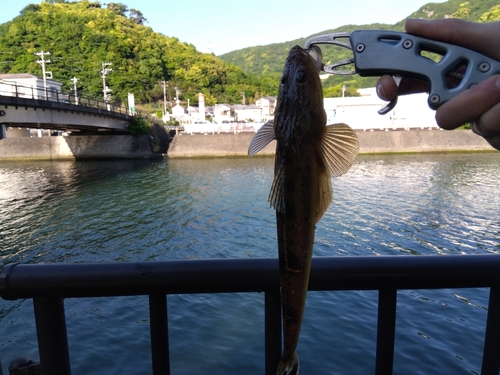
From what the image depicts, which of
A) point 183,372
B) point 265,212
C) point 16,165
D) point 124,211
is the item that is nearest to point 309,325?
point 183,372

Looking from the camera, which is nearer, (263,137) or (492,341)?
(263,137)

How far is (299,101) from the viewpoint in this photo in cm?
117

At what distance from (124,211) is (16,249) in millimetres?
6461

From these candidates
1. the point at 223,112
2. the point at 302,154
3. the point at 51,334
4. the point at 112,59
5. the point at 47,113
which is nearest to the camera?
the point at 302,154

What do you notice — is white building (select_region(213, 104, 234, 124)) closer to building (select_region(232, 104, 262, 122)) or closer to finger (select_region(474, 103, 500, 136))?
building (select_region(232, 104, 262, 122))

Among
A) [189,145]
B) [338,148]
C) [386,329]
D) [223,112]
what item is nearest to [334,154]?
[338,148]

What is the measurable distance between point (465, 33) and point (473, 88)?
212 millimetres

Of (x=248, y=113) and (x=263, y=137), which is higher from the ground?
(x=248, y=113)

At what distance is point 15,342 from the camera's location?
9.13m

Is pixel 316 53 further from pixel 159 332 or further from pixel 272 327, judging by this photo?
pixel 159 332

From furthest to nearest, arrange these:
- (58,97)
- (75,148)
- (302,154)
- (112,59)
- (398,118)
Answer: (112,59) → (398,118) → (75,148) → (58,97) → (302,154)

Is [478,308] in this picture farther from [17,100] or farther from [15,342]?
[17,100]

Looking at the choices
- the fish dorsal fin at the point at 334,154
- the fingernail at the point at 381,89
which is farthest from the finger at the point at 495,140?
the fish dorsal fin at the point at 334,154

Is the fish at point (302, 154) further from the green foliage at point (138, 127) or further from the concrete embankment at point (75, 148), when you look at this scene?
the green foliage at point (138, 127)
